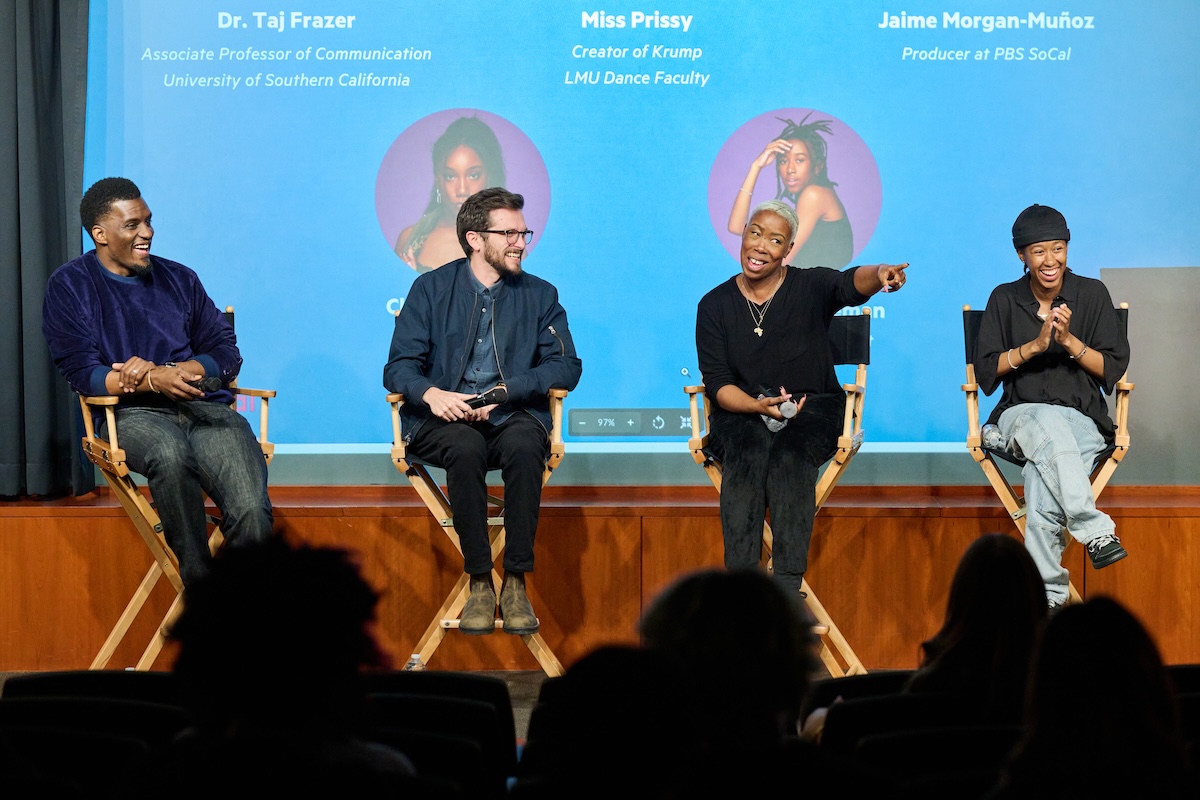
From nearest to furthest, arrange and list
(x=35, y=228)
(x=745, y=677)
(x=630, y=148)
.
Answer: (x=745, y=677), (x=35, y=228), (x=630, y=148)

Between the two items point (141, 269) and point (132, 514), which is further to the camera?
point (141, 269)

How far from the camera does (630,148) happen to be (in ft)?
15.1

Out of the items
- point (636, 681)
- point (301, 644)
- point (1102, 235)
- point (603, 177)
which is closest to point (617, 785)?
point (636, 681)

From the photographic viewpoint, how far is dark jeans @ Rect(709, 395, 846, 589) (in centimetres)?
349

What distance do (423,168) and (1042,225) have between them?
7.15 ft

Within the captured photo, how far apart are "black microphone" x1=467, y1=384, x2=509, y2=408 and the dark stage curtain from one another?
5.14 ft

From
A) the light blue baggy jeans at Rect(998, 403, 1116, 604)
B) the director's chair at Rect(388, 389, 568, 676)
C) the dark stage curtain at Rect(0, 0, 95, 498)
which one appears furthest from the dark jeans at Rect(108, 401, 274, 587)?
the light blue baggy jeans at Rect(998, 403, 1116, 604)

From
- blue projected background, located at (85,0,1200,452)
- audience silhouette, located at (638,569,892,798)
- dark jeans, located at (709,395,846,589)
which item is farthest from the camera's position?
blue projected background, located at (85,0,1200,452)

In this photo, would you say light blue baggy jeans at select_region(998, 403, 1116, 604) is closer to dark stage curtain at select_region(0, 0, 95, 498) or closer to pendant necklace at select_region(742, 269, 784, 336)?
pendant necklace at select_region(742, 269, 784, 336)

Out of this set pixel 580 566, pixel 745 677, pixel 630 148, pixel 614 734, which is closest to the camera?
pixel 614 734

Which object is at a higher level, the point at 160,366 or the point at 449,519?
the point at 160,366

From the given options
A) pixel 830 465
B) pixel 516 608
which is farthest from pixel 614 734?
pixel 830 465

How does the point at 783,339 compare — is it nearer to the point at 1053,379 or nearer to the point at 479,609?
the point at 1053,379
